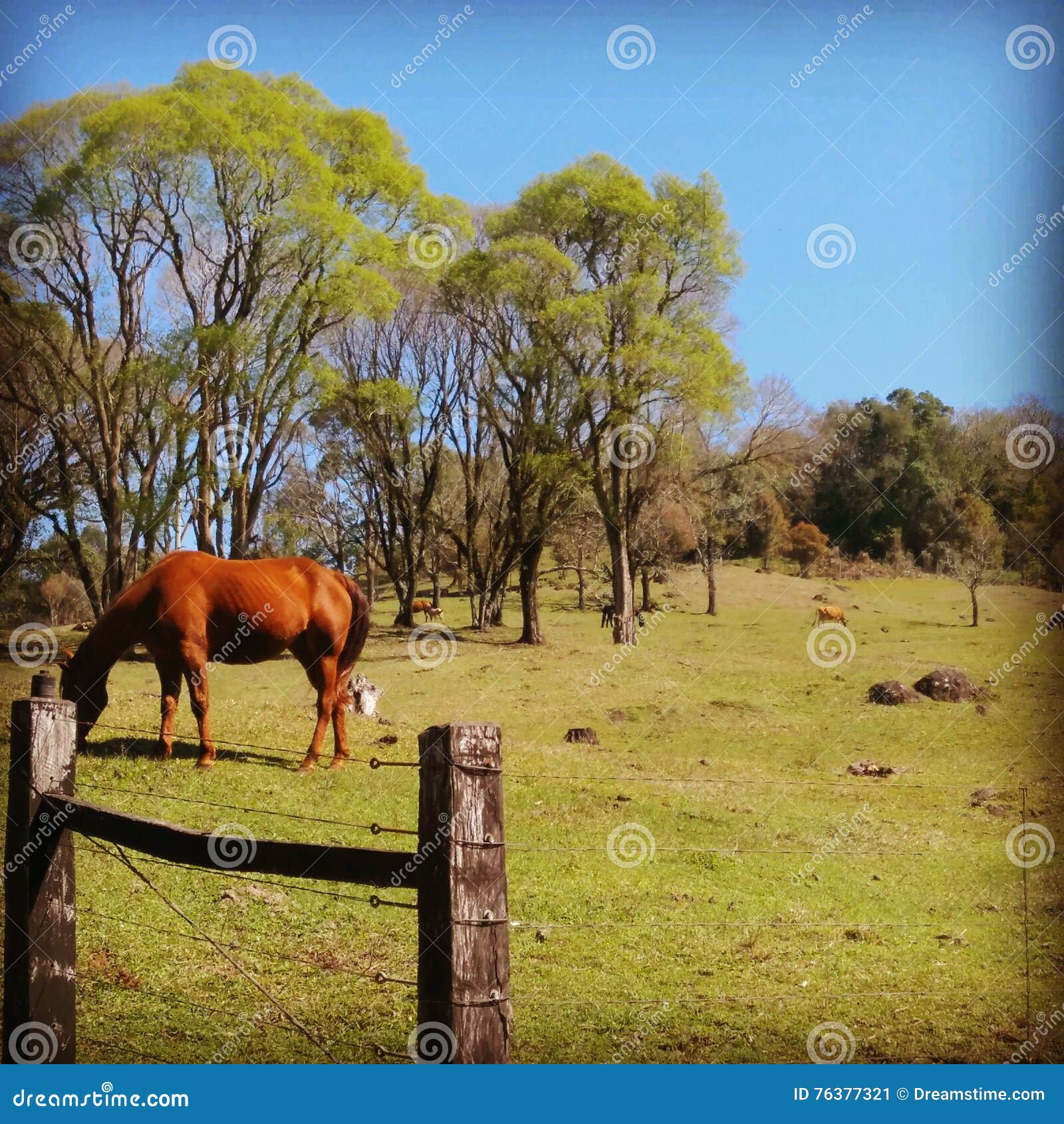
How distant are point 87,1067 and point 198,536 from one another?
323 cm

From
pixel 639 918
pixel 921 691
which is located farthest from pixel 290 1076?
pixel 921 691

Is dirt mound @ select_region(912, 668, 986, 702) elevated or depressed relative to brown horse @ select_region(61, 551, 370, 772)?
depressed

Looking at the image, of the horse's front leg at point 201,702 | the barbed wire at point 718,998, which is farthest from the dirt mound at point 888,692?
the horse's front leg at point 201,702

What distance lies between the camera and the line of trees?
246 inches

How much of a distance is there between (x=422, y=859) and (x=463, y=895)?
12 cm

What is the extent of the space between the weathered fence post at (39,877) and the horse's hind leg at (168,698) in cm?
295

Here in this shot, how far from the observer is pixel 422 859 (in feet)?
8.09

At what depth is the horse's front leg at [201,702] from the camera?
6308 mm

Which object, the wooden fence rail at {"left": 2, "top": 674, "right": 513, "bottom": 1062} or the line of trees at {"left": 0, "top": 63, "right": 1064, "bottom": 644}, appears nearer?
the wooden fence rail at {"left": 2, "top": 674, "right": 513, "bottom": 1062}

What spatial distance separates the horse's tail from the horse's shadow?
0.54 metres

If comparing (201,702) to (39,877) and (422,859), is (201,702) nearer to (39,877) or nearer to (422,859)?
(39,877)

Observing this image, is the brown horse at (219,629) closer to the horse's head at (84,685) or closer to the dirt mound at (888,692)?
the horse's head at (84,685)

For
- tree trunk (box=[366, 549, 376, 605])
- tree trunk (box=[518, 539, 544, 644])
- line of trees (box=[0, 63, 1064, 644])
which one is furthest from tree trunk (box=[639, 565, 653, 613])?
tree trunk (box=[366, 549, 376, 605])

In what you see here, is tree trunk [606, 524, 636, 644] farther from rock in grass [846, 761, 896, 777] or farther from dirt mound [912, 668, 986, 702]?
dirt mound [912, 668, 986, 702]
